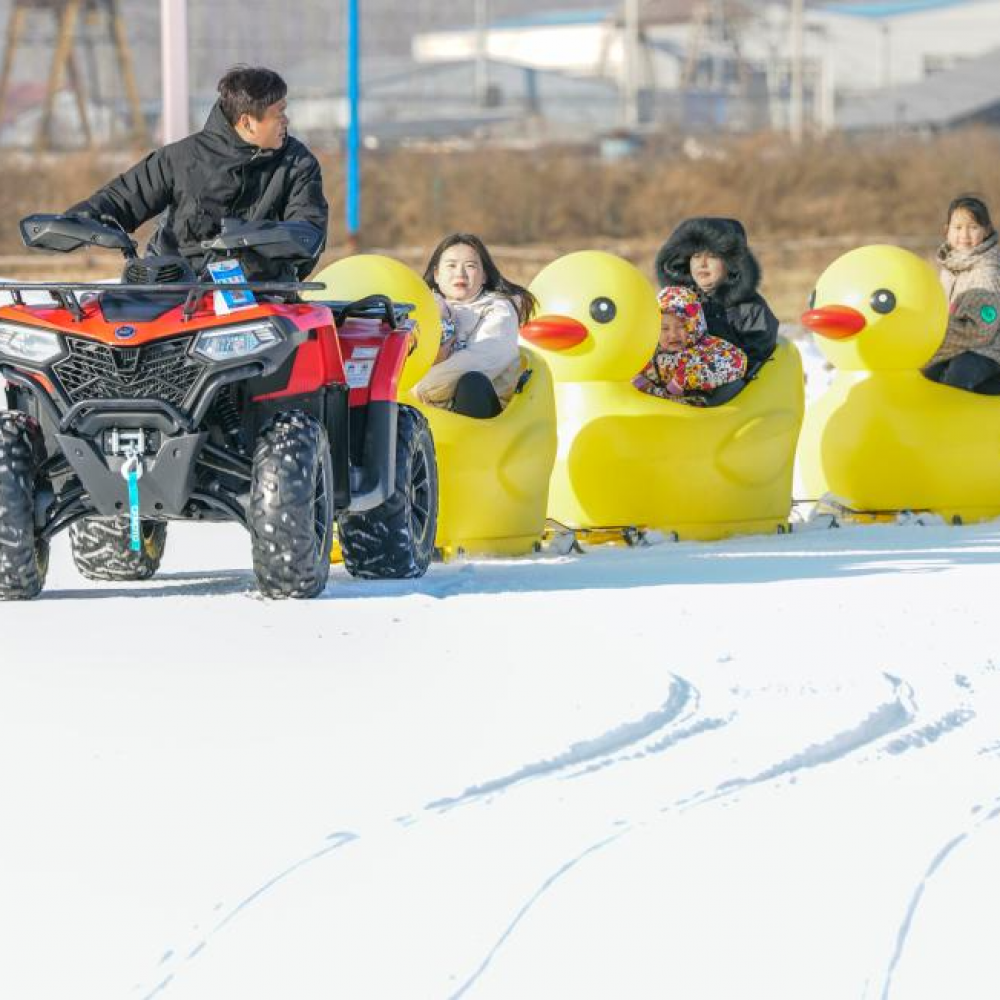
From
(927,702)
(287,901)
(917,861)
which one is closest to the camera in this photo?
(287,901)

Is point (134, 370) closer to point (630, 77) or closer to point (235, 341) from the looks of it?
point (235, 341)

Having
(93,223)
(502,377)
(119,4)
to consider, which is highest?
(119,4)

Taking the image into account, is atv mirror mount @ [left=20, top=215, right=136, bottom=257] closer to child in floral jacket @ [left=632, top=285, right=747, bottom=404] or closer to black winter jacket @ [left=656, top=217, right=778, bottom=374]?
child in floral jacket @ [left=632, top=285, right=747, bottom=404]

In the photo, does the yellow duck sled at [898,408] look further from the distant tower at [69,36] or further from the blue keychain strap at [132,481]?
the distant tower at [69,36]

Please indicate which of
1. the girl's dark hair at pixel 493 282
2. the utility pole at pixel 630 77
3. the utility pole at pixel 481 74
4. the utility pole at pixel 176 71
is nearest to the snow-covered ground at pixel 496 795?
the girl's dark hair at pixel 493 282

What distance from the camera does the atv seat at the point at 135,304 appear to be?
6.81 m

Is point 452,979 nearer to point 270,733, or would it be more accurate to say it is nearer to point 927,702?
point 270,733

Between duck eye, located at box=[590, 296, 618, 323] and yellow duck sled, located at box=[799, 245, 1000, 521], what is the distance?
1107 millimetres

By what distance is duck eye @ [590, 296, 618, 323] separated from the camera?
9211mm

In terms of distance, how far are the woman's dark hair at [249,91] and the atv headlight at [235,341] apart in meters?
0.84

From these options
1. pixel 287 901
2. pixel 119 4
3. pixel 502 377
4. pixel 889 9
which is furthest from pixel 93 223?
pixel 889 9

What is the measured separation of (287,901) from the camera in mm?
4020

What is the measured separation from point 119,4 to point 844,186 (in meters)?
22.0

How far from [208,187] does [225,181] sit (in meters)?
0.05
